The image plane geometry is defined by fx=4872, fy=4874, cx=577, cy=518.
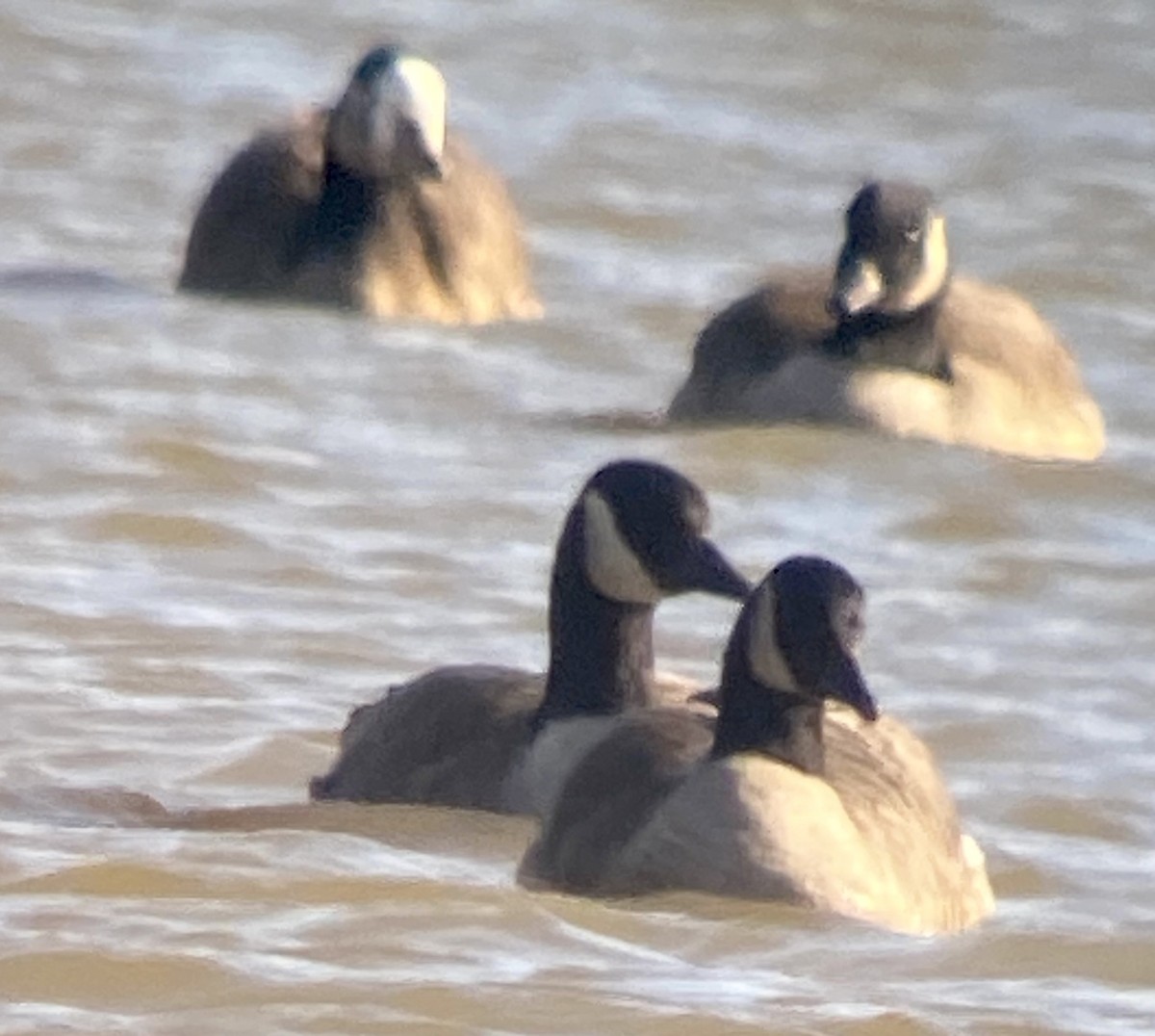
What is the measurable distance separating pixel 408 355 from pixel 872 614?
395 centimetres

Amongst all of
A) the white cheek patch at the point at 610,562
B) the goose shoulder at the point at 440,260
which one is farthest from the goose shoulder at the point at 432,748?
the goose shoulder at the point at 440,260

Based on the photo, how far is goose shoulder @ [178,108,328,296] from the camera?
1675 cm

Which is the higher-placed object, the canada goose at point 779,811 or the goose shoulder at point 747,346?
the goose shoulder at point 747,346

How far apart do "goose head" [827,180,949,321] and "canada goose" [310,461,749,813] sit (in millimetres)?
4366

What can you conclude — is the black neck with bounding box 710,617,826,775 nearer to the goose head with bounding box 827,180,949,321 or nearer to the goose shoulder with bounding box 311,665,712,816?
the goose shoulder with bounding box 311,665,712,816

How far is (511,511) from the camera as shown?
13.3m

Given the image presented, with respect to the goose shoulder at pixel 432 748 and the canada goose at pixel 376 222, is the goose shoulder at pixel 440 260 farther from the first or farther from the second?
the goose shoulder at pixel 432 748

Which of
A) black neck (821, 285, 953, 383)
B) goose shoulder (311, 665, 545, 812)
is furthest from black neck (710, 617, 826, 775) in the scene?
black neck (821, 285, 953, 383)

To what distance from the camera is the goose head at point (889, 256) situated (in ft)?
48.0

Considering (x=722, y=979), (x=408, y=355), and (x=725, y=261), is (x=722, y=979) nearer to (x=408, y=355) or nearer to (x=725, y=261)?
(x=408, y=355)

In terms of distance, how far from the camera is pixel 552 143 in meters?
20.0

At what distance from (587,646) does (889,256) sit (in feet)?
15.3

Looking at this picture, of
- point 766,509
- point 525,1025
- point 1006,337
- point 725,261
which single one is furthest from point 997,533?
point 525,1025

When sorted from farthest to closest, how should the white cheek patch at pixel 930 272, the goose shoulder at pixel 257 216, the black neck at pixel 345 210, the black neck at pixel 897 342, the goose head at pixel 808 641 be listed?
the black neck at pixel 345 210
the goose shoulder at pixel 257 216
the black neck at pixel 897 342
the white cheek patch at pixel 930 272
the goose head at pixel 808 641
